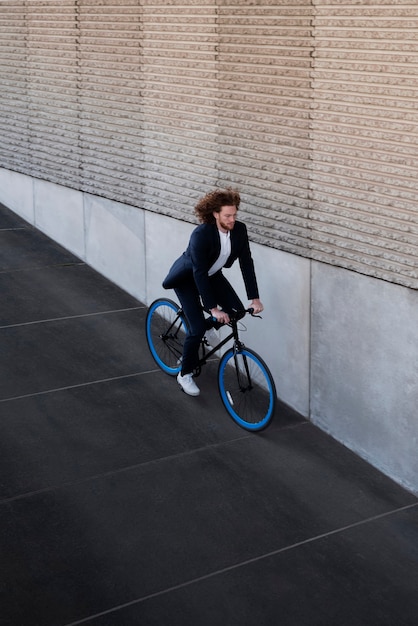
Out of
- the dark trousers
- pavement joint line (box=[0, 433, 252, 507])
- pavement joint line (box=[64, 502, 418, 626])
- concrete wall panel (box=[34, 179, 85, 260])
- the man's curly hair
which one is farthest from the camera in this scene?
concrete wall panel (box=[34, 179, 85, 260])

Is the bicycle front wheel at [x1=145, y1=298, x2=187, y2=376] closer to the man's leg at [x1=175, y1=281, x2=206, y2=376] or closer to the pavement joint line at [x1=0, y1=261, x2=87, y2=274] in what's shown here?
the man's leg at [x1=175, y1=281, x2=206, y2=376]

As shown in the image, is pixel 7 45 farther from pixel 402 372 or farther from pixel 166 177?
Result: pixel 402 372

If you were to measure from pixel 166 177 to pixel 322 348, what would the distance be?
2.63 meters

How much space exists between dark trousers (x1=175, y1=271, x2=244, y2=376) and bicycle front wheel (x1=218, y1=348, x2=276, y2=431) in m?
0.29

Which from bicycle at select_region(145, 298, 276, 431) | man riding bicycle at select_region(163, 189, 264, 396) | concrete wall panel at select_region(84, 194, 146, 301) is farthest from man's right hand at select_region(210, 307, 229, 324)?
concrete wall panel at select_region(84, 194, 146, 301)

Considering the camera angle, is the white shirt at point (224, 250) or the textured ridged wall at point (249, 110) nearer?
the textured ridged wall at point (249, 110)

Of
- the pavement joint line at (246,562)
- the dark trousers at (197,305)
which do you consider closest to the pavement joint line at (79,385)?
the dark trousers at (197,305)

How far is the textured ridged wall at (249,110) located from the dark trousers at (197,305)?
54 centimetres

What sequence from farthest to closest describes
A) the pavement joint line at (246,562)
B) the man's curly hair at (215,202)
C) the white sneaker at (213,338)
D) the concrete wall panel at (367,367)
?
the white sneaker at (213,338) < the man's curly hair at (215,202) < the concrete wall panel at (367,367) < the pavement joint line at (246,562)

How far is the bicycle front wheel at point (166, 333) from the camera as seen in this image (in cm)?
794

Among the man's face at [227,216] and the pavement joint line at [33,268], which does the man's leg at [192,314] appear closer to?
the man's face at [227,216]

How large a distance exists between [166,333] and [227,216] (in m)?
1.68

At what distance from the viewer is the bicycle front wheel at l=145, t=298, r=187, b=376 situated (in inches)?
313

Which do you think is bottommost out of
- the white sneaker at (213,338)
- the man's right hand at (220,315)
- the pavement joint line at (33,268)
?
the white sneaker at (213,338)
